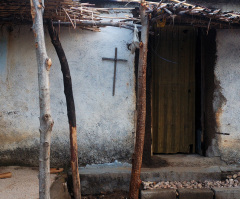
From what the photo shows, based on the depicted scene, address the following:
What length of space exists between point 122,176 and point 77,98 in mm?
1521

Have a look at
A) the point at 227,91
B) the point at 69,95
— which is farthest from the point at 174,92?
the point at 69,95

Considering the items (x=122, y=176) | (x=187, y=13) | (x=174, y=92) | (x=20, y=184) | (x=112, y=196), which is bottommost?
(x=112, y=196)

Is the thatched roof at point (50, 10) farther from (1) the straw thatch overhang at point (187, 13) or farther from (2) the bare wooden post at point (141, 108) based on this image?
(1) the straw thatch overhang at point (187, 13)

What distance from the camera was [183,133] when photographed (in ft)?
19.9

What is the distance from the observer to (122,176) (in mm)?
4902

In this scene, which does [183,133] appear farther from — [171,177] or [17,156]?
[17,156]

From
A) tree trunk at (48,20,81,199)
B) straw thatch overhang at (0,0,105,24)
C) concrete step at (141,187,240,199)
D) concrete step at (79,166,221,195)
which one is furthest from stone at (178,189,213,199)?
straw thatch overhang at (0,0,105,24)

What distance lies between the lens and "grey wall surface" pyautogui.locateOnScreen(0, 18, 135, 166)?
507 centimetres

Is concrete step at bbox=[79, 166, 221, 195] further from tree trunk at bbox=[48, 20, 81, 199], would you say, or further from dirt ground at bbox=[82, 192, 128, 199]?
tree trunk at bbox=[48, 20, 81, 199]

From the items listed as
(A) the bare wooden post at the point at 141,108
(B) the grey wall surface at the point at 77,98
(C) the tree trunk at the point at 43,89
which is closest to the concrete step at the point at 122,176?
(B) the grey wall surface at the point at 77,98

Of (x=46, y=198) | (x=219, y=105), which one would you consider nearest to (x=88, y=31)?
(x=219, y=105)

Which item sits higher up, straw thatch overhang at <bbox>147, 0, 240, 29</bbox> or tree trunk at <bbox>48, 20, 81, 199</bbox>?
straw thatch overhang at <bbox>147, 0, 240, 29</bbox>

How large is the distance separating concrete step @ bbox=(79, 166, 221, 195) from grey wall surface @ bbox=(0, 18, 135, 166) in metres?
0.34

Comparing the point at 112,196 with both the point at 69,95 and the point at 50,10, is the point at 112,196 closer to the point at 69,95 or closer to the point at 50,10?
the point at 69,95
